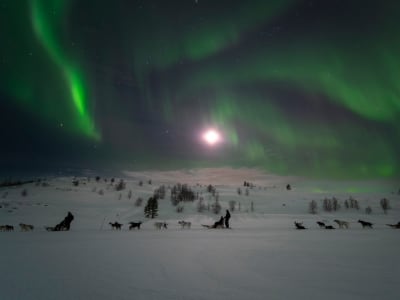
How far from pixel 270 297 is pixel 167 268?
12.4ft

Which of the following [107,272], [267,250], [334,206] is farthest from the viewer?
[334,206]

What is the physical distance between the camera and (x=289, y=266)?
8625mm

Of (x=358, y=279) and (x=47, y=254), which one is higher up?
(x=358, y=279)

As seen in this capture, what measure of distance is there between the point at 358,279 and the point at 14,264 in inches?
420

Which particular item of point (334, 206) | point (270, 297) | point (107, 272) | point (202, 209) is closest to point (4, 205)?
point (202, 209)

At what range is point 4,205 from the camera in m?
65.6

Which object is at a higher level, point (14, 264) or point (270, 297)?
point (270, 297)

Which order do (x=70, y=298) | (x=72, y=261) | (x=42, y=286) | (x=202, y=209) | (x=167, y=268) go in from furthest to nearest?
(x=202, y=209), (x=72, y=261), (x=167, y=268), (x=42, y=286), (x=70, y=298)

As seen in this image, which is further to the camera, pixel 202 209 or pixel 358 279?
pixel 202 209

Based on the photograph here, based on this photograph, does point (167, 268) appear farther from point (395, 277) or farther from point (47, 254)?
point (395, 277)

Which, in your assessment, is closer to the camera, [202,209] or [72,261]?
[72,261]

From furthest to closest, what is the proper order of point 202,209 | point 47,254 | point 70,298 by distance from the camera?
point 202,209 < point 47,254 < point 70,298

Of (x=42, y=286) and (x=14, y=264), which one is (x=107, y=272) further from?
(x=14, y=264)

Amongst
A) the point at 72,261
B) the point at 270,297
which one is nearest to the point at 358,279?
the point at 270,297
